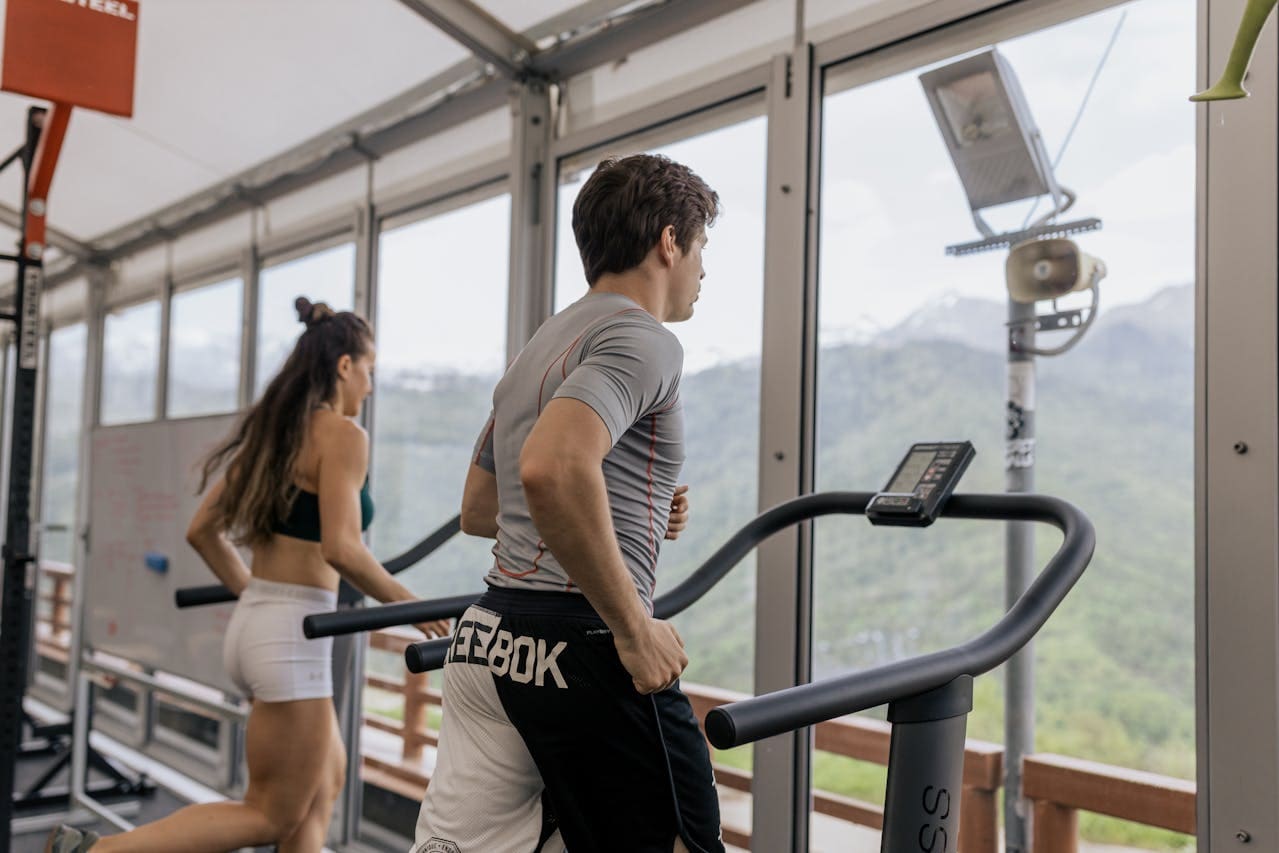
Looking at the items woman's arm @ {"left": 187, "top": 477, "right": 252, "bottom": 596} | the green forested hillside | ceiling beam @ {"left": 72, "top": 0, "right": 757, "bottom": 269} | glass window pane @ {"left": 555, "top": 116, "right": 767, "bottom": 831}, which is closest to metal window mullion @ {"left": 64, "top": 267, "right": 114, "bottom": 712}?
ceiling beam @ {"left": 72, "top": 0, "right": 757, "bottom": 269}

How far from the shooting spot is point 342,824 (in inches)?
147

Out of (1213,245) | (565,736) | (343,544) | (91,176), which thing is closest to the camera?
(565,736)

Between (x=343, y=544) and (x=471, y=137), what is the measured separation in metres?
1.72

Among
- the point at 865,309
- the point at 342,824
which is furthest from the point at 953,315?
the point at 342,824

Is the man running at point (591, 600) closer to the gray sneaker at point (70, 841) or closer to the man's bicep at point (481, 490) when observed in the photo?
the man's bicep at point (481, 490)

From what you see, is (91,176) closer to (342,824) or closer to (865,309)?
(342,824)

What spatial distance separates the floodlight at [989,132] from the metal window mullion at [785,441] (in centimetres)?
33

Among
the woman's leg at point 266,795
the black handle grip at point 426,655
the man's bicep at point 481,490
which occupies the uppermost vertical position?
the man's bicep at point 481,490

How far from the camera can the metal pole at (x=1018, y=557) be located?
2.19m

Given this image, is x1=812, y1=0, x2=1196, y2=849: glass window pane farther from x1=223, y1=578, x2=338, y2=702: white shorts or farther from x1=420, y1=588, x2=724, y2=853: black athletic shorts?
x1=223, y1=578, x2=338, y2=702: white shorts

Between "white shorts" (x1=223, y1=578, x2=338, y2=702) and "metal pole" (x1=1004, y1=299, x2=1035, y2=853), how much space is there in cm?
148

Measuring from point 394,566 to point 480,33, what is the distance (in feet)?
4.96

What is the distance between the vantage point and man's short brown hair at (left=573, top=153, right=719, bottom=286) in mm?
1479

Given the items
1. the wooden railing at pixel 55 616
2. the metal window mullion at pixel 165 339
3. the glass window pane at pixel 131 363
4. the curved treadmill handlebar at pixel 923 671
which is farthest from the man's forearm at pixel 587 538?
the wooden railing at pixel 55 616
